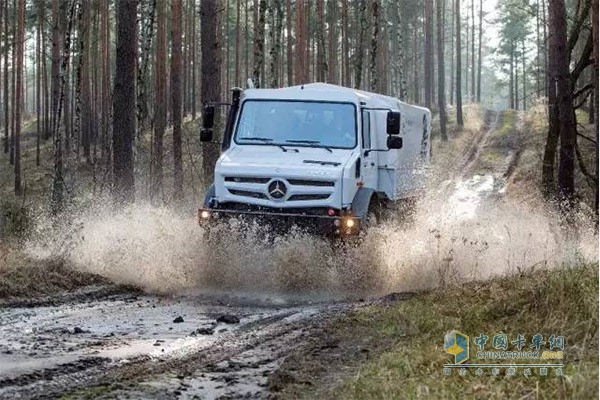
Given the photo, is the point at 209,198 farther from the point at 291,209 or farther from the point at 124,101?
the point at 124,101

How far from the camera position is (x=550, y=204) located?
15875 millimetres

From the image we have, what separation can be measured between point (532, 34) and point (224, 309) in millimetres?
71141

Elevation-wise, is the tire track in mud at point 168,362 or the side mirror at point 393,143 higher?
the side mirror at point 393,143

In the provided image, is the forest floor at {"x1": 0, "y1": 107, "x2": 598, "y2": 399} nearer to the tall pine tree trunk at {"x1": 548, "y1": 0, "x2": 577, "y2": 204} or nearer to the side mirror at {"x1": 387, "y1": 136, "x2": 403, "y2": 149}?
the tall pine tree trunk at {"x1": 548, "y1": 0, "x2": 577, "y2": 204}

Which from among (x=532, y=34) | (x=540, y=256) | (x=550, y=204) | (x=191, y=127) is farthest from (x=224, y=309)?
(x=532, y=34)

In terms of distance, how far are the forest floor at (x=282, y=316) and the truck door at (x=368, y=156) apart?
43.3 inches

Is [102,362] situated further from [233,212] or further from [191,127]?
[191,127]

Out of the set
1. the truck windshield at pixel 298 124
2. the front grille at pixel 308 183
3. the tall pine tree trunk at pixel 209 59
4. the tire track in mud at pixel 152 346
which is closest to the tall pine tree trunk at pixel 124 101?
the tall pine tree trunk at pixel 209 59

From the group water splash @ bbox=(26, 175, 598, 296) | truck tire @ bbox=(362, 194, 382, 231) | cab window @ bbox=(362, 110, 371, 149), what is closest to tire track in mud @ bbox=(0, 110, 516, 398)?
water splash @ bbox=(26, 175, 598, 296)

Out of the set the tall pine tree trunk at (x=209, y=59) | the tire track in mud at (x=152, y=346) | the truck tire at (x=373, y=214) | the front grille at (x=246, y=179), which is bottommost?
the tire track in mud at (x=152, y=346)

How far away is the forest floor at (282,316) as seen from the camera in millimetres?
5379

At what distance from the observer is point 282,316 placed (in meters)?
8.57

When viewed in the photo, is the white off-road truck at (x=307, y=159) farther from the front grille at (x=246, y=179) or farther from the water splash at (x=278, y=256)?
the water splash at (x=278, y=256)

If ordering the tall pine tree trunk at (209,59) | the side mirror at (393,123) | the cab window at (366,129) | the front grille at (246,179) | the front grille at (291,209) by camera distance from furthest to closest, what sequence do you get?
the tall pine tree trunk at (209,59), the cab window at (366,129), the side mirror at (393,123), the front grille at (246,179), the front grille at (291,209)
